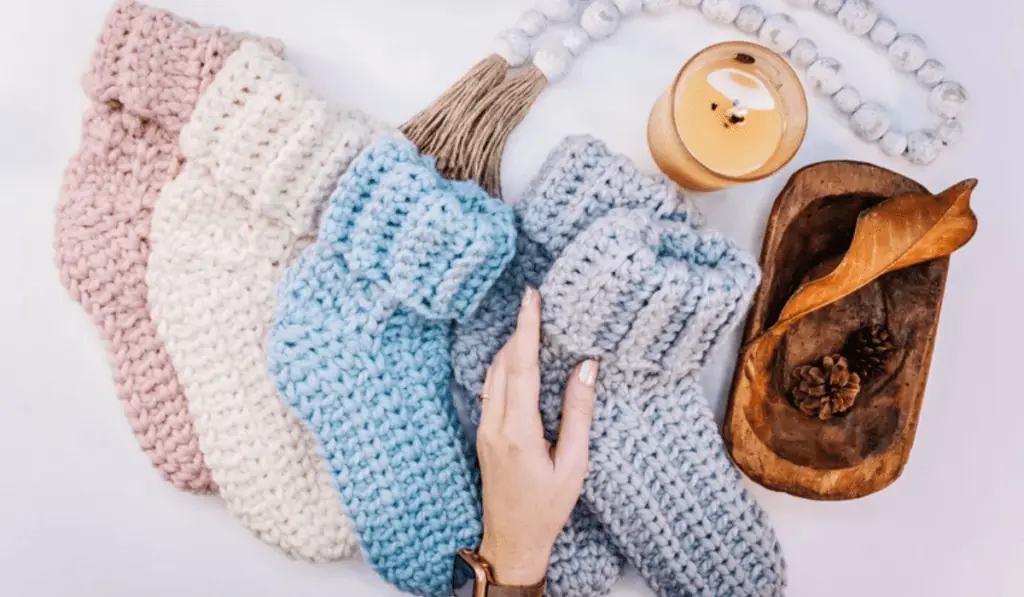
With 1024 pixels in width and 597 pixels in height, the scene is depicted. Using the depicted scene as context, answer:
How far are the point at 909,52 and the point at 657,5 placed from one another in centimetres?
27

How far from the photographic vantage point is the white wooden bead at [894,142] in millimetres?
848

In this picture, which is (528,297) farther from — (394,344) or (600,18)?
(600,18)

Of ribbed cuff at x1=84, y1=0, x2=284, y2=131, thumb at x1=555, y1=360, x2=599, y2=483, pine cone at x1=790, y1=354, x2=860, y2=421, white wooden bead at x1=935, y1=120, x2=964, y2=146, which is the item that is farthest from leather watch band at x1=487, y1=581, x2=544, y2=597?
white wooden bead at x1=935, y1=120, x2=964, y2=146

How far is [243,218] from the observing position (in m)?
0.78

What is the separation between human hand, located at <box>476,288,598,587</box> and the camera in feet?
2.42

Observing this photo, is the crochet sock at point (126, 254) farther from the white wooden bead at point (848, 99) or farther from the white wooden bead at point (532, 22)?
the white wooden bead at point (848, 99)

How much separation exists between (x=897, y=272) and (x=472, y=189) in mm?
447

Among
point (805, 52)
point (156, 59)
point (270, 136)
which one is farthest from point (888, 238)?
point (156, 59)

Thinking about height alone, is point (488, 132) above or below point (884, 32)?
below

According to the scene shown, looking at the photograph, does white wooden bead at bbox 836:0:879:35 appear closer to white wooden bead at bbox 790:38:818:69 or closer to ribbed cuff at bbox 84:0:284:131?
white wooden bead at bbox 790:38:818:69

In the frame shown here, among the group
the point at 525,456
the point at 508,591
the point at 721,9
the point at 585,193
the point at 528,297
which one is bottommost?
the point at 508,591

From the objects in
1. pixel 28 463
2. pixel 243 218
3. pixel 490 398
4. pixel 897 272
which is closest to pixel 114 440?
pixel 28 463

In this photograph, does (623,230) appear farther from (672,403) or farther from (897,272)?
(897,272)

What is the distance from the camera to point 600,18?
82cm
